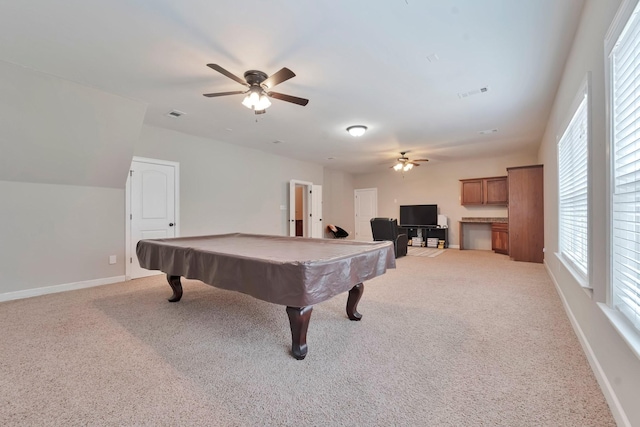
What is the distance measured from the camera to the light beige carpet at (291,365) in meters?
1.44

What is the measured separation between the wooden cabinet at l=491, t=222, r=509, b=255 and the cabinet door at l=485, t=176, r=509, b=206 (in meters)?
0.65

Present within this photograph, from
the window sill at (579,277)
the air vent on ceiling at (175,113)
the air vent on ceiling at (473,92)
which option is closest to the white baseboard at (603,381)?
the window sill at (579,277)

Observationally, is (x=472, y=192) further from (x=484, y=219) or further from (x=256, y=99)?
(x=256, y=99)

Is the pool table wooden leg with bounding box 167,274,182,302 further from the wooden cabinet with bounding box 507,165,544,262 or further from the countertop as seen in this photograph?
the countertop

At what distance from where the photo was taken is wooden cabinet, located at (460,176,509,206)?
7.09 metres

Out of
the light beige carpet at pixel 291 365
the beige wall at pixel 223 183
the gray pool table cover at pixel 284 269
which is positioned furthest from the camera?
the beige wall at pixel 223 183

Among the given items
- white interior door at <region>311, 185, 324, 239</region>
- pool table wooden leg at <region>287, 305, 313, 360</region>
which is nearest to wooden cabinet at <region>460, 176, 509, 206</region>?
white interior door at <region>311, 185, 324, 239</region>

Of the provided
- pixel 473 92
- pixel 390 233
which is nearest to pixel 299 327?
pixel 473 92

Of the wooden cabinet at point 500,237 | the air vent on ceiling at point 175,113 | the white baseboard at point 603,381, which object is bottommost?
the white baseboard at point 603,381

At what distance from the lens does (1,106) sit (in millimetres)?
2988

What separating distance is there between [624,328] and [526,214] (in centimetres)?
496

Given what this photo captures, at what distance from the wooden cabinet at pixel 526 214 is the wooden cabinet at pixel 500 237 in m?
0.99

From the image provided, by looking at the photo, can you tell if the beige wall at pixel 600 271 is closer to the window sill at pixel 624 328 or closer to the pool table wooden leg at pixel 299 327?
the window sill at pixel 624 328

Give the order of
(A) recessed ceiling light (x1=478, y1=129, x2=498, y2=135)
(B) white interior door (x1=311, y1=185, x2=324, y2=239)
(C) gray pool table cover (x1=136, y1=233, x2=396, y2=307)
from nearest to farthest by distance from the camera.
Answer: (C) gray pool table cover (x1=136, y1=233, x2=396, y2=307) → (A) recessed ceiling light (x1=478, y1=129, x2=498, y2=135) → (B) white interior door (x1=311, y1=185, x2=324, y2=239)
